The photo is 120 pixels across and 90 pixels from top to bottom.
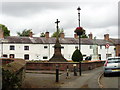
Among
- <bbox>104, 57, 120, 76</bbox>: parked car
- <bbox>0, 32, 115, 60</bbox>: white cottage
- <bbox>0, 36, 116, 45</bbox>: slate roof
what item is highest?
<bbox>0, 36, 116, 45</bbox>: slate roof

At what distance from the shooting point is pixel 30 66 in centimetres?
2438

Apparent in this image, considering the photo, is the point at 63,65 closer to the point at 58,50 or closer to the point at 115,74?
the point at 58,50

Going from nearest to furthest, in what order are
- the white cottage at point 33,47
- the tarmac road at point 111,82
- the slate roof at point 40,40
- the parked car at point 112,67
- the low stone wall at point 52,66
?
the tarmac road at point 111,82 → the parked car at point 112,67 → the low stone wall at point 52,66 → the white cottage at point 33,47 → the slate roof at point 40,40

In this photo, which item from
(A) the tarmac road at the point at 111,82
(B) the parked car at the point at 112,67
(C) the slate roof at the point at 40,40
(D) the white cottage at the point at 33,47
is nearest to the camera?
(A) the tarmac road at the point at 111,82

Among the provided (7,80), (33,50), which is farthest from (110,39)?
(7,80)

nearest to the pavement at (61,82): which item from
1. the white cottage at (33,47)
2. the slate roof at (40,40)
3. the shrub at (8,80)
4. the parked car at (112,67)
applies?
the parked car at (112,67)

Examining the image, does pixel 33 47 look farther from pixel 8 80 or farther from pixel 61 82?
pixel 8 80

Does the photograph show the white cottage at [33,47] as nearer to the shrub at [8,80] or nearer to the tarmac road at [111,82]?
the tarmac road at [111,82]

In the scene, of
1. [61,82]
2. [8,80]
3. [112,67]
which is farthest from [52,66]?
[8,80]

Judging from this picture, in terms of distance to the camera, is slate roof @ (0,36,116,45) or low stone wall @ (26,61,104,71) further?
slate roof @ (0,36,116,45)

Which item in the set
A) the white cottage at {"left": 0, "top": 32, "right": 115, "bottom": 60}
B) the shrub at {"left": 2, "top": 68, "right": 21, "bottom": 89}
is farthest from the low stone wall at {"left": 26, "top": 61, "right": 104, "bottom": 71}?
the white cottage at {"left": 0, "top": 32, "right": 115, "bottom": 60}

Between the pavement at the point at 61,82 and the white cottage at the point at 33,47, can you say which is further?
the white cottage at the point at 33,47

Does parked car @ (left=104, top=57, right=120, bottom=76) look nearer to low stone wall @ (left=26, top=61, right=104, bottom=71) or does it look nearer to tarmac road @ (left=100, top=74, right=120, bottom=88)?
tarmac road @ (left=100, top=74, right=120, bottom=88)

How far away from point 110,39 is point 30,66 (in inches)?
1726
